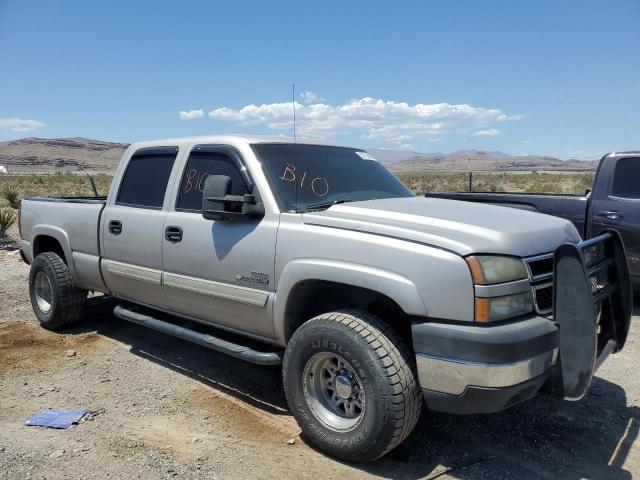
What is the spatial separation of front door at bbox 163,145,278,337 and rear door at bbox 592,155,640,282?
4.46m

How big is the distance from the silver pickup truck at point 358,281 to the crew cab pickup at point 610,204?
2.98 metres

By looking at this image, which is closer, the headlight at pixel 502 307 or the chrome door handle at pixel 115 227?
the headlight at pixel 502 307

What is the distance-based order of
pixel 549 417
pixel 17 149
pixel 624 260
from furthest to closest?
pixel 17 149
pixel 549 417
pixel 624 260

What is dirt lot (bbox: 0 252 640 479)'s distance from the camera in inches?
122

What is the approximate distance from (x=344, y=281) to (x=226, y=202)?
1.06 metres

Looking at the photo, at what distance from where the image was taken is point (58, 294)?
5.47m

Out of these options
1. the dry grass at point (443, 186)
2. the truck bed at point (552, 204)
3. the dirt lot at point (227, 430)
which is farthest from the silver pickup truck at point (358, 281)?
the dry grass at point (443, 186)

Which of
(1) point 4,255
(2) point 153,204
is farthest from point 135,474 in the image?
(1) point 4,255

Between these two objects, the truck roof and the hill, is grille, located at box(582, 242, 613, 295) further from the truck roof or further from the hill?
the hill

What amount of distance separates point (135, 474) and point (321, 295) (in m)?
1.52

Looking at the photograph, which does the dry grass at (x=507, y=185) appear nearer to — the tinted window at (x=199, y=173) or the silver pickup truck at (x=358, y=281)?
the silver pickup truck at (x=358, y=281)

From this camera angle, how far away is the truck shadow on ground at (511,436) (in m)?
3.08

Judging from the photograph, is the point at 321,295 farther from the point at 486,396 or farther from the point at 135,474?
the point at 135,474

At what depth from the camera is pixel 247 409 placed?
154 inches
